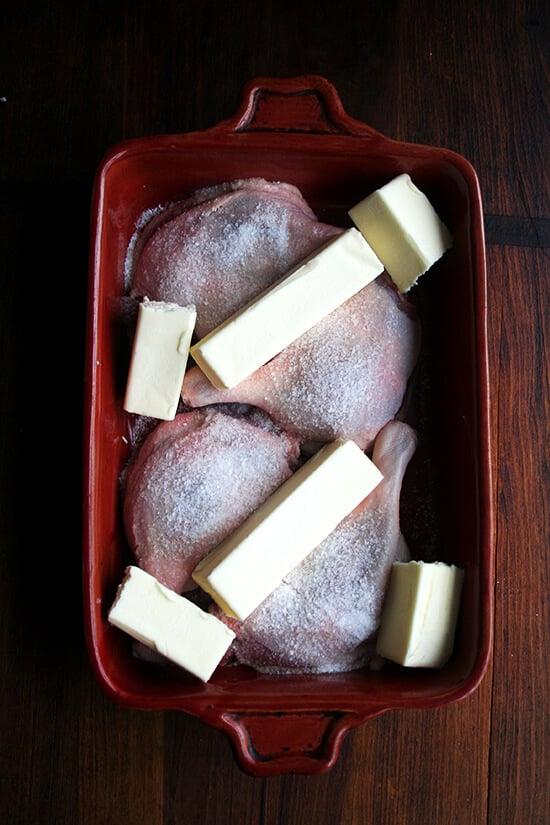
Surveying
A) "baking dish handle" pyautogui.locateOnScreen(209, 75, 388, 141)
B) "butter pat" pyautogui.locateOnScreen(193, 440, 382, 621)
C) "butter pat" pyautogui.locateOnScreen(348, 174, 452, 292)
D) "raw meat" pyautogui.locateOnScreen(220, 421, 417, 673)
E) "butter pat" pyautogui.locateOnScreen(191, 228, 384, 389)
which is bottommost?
"raw meat" pyautogui.locateOnScreen(220, 421, 417, 673)

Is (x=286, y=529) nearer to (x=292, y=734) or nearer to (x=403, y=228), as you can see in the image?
(x=292, y=734)

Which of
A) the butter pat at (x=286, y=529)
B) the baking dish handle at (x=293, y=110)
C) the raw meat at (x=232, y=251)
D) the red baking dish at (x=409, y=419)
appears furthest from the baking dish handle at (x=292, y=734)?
the baking dish handle at (x=293, y=110)

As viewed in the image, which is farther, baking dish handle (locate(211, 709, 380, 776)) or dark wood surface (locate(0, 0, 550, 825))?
dark wood surface (locate(0, 0, 550, 825))

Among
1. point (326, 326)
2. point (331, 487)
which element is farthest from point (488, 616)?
point (326, 326)

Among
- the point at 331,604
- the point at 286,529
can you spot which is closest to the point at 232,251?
the point at 286,529

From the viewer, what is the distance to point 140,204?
1039mm

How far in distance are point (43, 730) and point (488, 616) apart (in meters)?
0.60

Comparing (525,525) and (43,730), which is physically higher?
(525,525)

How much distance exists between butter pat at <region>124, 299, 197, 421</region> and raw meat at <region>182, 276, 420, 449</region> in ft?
0.16

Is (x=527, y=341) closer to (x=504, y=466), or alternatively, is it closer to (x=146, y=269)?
(x=504, y=466)

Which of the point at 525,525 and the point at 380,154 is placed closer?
the point at 380,154

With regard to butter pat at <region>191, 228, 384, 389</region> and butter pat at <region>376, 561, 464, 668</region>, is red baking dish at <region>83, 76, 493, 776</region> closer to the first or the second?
butter pat at <region>376, 561, 464, 668</region>

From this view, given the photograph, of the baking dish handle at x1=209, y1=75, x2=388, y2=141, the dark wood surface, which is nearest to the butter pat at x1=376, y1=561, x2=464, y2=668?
the dark wood surface

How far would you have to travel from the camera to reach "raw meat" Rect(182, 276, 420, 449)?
0.97m
